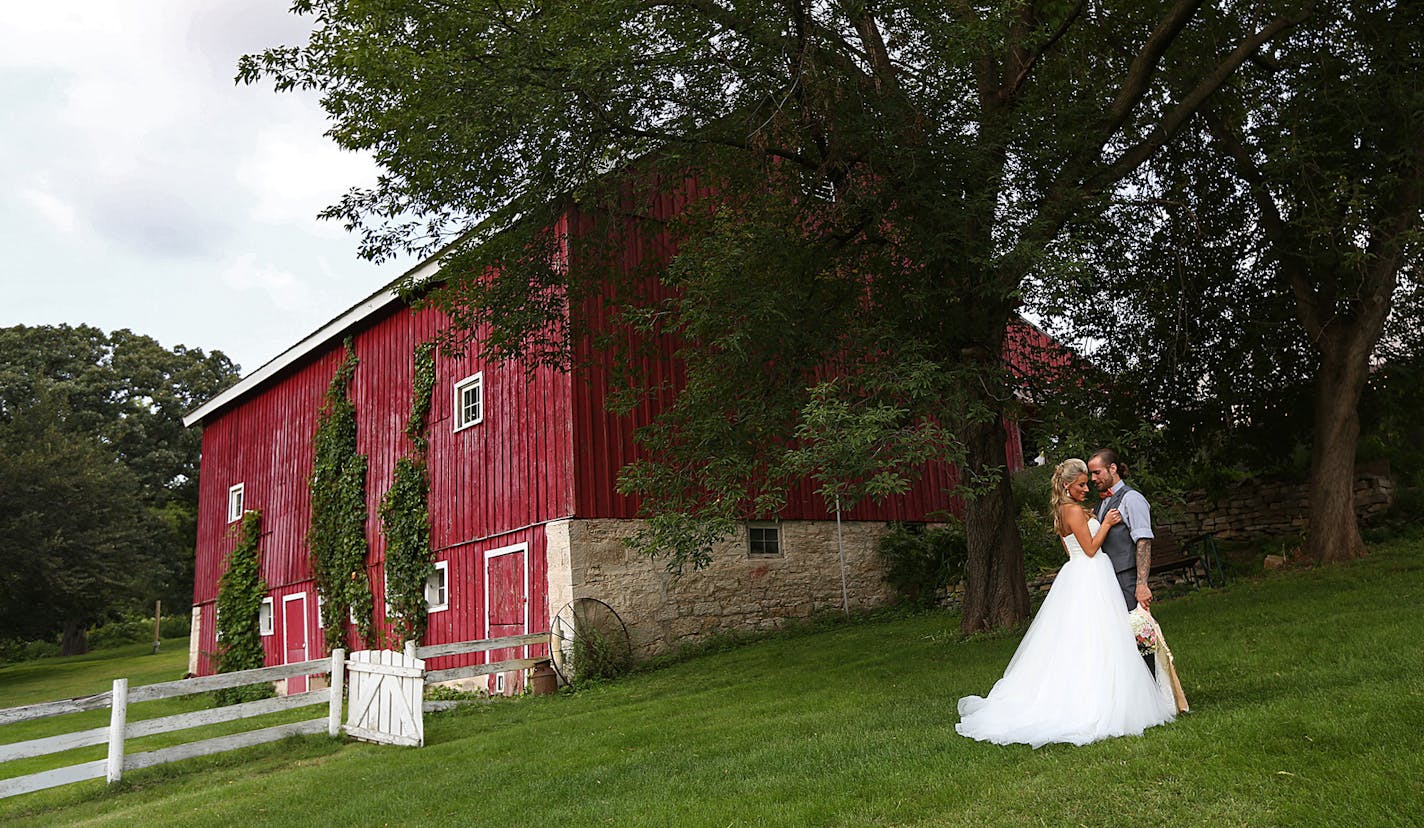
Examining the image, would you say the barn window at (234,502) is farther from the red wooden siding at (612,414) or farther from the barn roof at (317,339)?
the red wooden siding at (612,414)

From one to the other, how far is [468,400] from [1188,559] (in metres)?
11.2

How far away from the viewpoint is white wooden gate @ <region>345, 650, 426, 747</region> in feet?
32.3

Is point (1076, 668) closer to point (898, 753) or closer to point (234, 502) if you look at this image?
point (898, 753)

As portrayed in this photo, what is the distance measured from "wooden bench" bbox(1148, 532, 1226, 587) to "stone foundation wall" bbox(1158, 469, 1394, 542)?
2.21ft

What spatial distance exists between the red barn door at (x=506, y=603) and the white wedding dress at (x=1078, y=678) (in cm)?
927

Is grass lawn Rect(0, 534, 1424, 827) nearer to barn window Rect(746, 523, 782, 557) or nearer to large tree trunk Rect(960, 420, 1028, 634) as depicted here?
large tree trunk Rect(960, 420, 1028, 634)

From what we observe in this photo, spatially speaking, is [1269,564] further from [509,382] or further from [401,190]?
[401,190]

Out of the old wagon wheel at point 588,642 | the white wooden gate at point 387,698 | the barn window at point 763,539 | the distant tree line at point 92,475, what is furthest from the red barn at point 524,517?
the distant tree line at point 92,475

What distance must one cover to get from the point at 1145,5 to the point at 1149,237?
2953 millimetres

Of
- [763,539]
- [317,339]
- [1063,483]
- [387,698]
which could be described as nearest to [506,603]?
[763,539]

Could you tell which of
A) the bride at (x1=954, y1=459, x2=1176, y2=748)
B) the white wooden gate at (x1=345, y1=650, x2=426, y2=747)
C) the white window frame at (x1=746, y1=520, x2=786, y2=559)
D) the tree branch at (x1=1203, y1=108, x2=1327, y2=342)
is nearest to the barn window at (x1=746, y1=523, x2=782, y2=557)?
the white window frame at (x1=746, y1=520, x2=786, y2=559)

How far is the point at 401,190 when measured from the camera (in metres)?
11.5

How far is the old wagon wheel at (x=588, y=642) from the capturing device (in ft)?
44.6

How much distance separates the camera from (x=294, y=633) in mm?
20734
